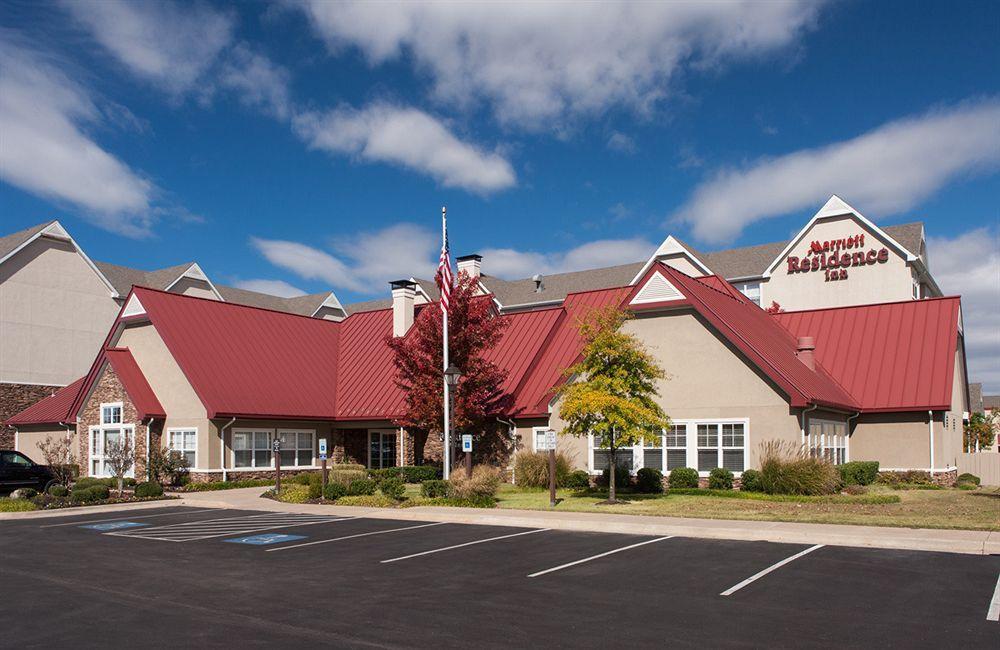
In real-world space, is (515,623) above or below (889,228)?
below

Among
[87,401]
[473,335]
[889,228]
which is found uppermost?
[889,228]

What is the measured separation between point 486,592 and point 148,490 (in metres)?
19.1

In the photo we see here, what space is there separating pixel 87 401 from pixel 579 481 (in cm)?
2185

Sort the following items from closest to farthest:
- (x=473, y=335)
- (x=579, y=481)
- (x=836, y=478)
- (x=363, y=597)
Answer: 1. (x=363, y=597)
2. (x=836, y=478)
3. (x=579, y=481)
4. (x=473, y=335)

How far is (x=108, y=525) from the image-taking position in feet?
69.2

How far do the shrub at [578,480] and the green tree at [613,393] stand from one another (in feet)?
13.5

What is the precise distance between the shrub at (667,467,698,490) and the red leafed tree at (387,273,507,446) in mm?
7338

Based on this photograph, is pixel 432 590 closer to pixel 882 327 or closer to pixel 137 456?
pixel 137 456

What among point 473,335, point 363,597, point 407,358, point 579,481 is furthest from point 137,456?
point 363,597

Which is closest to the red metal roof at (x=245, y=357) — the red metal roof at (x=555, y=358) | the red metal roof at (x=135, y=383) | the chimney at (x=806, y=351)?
the red metal roof at (x=135, y=383)

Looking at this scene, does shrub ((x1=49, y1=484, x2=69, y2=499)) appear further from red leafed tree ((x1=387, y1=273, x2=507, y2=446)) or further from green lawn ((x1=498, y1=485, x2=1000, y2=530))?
green lawn ((x1=498, y1=485, x2=1000, y2=530))

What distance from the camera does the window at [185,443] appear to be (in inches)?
1262

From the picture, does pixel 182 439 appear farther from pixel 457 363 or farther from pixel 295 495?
pixel 457 363

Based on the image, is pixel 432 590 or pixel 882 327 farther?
pixel 882 327
